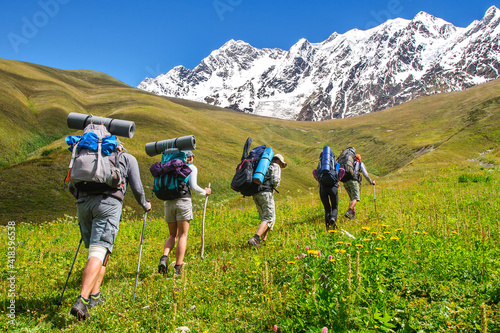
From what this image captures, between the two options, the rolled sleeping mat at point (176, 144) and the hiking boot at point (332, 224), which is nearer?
the rolled sleeping mat at point (176, 144)

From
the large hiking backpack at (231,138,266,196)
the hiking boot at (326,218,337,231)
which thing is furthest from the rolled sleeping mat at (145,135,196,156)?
the hiking boot at (326,218,337,231)

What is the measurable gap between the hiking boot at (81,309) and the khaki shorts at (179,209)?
2.62 m

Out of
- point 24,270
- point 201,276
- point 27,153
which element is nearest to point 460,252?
point 201,276

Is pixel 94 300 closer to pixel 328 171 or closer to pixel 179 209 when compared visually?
pixel 179 209

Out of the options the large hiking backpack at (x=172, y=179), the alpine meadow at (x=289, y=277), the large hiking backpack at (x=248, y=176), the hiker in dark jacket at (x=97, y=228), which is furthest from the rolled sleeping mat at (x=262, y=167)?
the hiker in dark jacket at (x=97, y=228)

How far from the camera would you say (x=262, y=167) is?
26.0 ft

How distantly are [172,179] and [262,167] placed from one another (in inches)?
88.1

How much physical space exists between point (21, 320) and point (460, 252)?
681cm

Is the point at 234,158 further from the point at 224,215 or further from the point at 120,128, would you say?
the point at 120,128

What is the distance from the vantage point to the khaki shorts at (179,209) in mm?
6930

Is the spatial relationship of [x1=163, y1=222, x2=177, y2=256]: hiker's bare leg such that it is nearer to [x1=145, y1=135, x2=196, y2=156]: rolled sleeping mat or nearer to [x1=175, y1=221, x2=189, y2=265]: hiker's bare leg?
[x1=175, y1=221, x2=189, y2=265]: hiker's bare leg

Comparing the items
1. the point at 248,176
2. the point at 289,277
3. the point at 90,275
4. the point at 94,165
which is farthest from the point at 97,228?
the point at 248,176

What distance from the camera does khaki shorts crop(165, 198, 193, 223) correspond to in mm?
6930

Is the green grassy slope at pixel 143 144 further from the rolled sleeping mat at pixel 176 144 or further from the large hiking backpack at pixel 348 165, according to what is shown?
the rolled sleeping mat at pixel 176 144
